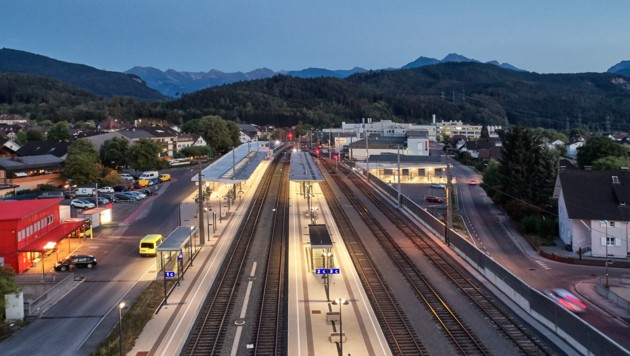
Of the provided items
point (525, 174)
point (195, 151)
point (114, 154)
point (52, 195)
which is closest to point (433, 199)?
point (525, 174)

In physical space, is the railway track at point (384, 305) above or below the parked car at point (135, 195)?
below

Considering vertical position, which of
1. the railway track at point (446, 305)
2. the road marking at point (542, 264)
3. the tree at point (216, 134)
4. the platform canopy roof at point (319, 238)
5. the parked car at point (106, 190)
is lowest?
the road marking at point (542, 264)

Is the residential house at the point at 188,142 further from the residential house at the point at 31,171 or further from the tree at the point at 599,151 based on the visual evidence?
the tree at the point at 599,151

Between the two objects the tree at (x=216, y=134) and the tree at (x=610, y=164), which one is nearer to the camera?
the tree at (x=610, y=164)

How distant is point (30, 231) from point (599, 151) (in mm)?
59457

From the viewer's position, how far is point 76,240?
32.3 meters

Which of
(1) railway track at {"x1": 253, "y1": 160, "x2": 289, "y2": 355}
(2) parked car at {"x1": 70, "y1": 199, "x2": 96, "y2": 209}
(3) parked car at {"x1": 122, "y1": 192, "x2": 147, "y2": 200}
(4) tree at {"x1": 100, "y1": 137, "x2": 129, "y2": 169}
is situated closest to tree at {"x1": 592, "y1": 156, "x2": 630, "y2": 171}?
(1) railway track at {"x1": 253, "y1": 160, "x2": 289, "y2": 355}

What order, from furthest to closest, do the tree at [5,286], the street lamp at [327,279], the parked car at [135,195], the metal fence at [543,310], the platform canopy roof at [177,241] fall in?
the parked car at [135,195]
the platform canopy roof at [177,241]
the street lamp at [327,279]
the tree at [5,286]
the metal fence at [543,310]

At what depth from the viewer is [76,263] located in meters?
26.3

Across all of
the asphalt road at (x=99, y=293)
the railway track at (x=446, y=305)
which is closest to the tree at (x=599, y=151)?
the railway track at (x=446, y=305)

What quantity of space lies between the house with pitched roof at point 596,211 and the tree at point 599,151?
28.1 m

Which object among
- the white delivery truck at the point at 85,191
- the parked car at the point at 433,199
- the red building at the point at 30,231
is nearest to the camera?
the red building at the point at 30,231

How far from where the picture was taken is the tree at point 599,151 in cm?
5988

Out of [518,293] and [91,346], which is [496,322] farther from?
[91,346]
